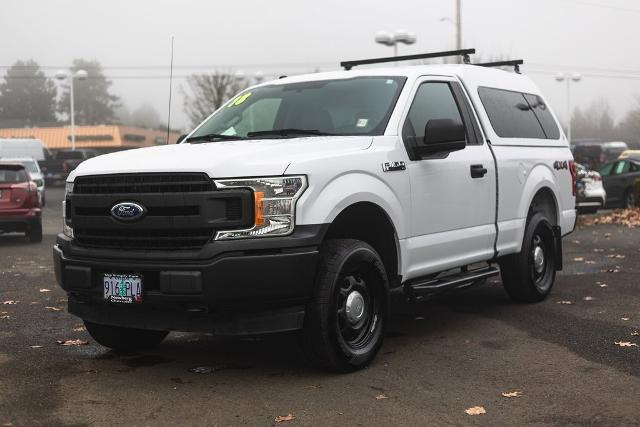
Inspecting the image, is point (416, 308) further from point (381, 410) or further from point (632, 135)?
point (632, 135)

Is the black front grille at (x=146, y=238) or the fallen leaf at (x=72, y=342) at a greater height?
the black front grille at (x=146, y=238)

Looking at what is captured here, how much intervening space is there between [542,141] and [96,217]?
4876 mm

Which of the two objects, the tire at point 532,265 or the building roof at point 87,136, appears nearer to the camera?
the tire at point 532,265

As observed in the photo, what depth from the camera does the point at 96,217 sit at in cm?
545

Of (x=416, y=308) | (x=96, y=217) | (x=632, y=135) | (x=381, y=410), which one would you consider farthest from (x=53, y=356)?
(x=632, y=135)

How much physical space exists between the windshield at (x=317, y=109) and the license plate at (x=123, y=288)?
1.66 metres

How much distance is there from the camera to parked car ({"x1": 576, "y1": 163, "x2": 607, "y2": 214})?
18781mm

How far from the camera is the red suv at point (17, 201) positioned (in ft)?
48.6

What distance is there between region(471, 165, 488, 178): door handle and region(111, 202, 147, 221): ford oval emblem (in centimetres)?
295

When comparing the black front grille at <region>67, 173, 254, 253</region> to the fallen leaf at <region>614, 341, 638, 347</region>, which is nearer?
the black front grille at <region>67, 173, 254, 253</region>

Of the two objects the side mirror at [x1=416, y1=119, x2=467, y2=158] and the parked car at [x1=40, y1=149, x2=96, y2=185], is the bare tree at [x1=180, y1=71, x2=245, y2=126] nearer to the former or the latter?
the parked car at [x1=40, y1=149, x2=96, y2=185]

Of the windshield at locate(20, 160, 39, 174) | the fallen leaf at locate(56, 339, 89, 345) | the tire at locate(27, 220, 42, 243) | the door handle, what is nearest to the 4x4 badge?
the door handle

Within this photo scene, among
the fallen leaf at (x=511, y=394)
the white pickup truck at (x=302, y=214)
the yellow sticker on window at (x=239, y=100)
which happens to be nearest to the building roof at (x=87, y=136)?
the yellow sticker on window at (x=239, y=100)

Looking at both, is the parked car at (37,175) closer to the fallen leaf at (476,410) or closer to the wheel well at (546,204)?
the wheel well at (546,204)
